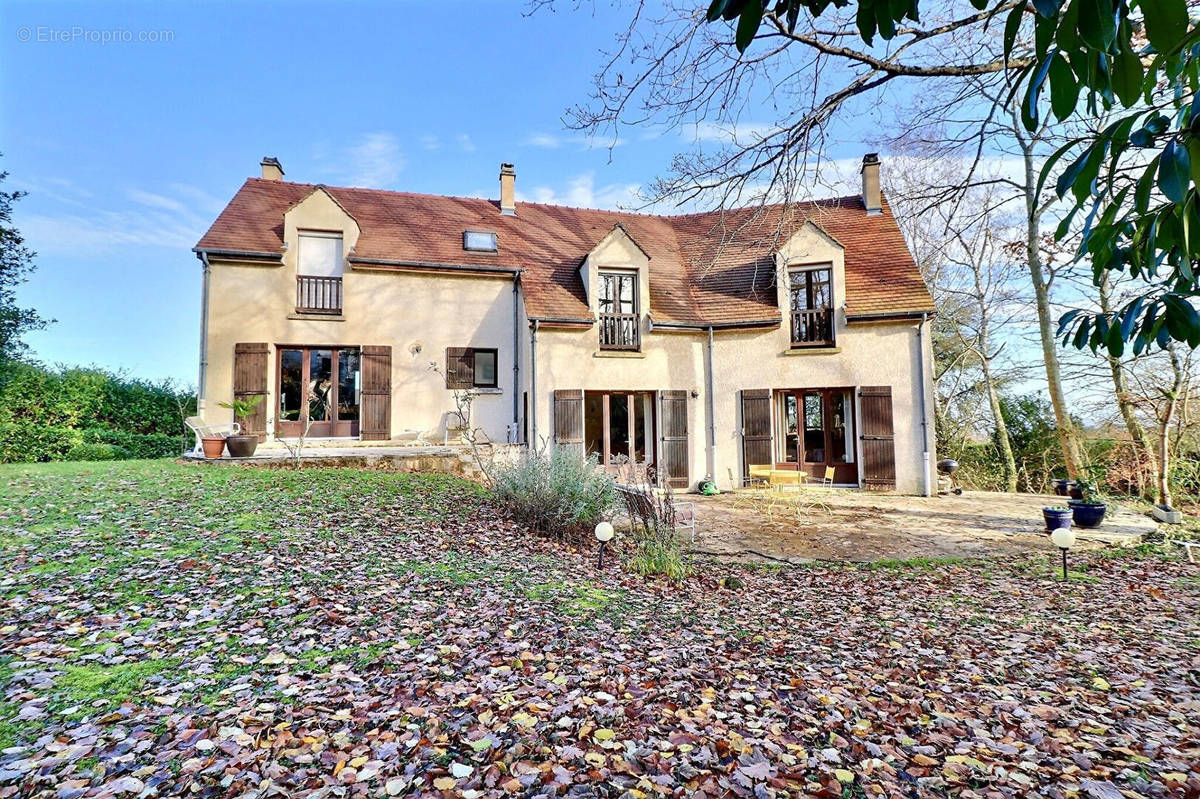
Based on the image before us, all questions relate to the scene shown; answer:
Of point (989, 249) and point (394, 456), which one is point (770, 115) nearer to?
point (394, 456)

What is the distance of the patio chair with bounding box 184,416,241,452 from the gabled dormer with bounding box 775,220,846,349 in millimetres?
12875

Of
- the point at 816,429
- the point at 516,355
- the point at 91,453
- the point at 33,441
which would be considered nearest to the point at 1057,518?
the point at 816,429

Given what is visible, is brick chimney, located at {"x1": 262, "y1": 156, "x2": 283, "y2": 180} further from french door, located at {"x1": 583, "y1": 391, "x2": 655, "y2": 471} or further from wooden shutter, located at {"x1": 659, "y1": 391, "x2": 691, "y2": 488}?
wooden shutter, located at {"x1": 659, "y1": 391, "x2": 691, "y2": 488}

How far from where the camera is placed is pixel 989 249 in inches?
677

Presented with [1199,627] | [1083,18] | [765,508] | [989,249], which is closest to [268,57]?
[1083,18]

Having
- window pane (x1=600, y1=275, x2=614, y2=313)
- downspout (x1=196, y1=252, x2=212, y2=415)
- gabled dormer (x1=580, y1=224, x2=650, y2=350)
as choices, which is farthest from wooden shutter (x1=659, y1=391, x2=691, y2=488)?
downspout (x1=196, y1=252, x2=212, y2=415)

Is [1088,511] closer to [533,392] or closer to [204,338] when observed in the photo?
[533,392]

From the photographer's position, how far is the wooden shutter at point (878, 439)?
12.1 metres

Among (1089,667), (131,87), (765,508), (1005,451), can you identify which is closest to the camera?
(1089,667)

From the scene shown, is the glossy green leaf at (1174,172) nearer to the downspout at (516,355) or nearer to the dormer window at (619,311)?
the dormer window at (619,311)

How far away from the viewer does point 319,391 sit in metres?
12.8

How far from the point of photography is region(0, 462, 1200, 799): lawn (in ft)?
7.40

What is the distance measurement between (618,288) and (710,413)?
381 centimetres

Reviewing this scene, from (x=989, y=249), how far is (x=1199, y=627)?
1634 cm
